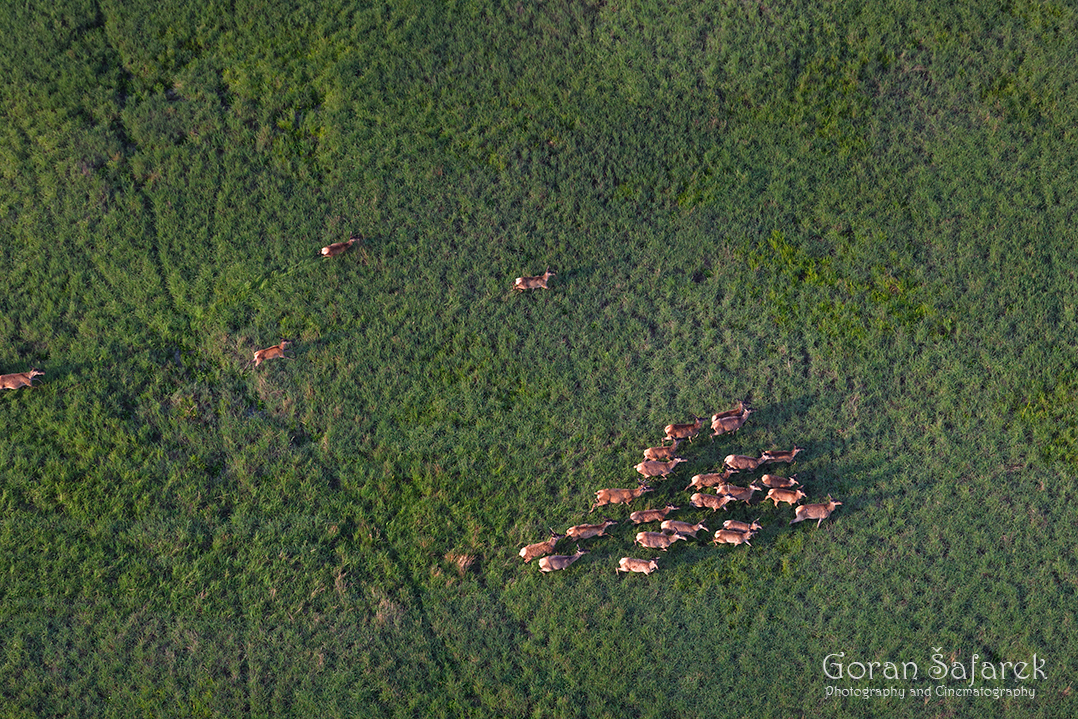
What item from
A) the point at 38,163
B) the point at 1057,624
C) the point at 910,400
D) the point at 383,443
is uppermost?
the point at 38,163

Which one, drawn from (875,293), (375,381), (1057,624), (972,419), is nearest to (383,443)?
(375,381)

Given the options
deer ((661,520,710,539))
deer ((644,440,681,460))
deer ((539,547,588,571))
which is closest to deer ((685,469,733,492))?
deer ((644,440,681,460))

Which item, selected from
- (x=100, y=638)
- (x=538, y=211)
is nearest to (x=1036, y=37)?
(x=538, y=211)

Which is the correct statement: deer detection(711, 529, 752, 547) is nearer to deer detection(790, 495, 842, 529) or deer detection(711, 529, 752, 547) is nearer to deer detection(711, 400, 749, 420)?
deer detection(790, 495, 842, 529)

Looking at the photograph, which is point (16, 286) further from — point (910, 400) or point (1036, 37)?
point (1036, 37)

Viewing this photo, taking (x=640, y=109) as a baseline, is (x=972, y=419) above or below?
below

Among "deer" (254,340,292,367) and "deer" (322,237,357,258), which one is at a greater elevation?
"deer" (322,237,357,258)
